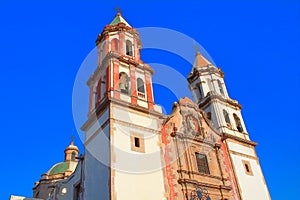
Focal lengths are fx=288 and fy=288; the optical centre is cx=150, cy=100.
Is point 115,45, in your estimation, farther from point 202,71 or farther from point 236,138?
point 236,138

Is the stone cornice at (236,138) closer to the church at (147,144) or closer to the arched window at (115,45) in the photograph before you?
the church at (147,144)

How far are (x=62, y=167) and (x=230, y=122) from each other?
1013 inches

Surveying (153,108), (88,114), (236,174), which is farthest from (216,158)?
(88,114)

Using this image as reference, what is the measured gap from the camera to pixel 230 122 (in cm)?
2538

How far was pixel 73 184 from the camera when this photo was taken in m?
20.9

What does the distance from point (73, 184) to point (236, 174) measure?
12.0 m

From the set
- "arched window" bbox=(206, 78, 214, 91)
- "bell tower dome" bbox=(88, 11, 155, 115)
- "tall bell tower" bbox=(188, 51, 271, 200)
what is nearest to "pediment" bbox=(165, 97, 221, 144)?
"tall bell tower" bbox=(188, 51, 271, 200)

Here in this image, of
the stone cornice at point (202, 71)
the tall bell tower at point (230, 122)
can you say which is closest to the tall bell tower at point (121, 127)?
the tall bell tower at point (230, 122)

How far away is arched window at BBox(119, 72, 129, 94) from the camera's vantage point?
20861 mm

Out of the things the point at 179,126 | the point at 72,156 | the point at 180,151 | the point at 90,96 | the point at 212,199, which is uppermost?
the point at 72,156

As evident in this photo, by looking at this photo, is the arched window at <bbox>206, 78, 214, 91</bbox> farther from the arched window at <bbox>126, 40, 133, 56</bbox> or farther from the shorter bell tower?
the arched window at <bbox>126, 40, 133, 56</bbox>

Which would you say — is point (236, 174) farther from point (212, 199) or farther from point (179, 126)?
point (179, 126)

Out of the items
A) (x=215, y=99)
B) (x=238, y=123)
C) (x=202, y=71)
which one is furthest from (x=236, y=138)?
(x=202, y=71)

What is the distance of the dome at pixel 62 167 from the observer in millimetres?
39612
